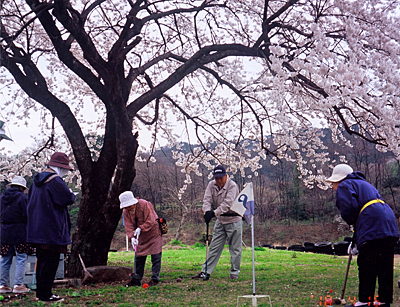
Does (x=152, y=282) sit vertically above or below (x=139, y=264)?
below

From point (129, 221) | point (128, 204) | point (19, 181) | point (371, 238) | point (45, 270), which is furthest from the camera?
point (129, 221)

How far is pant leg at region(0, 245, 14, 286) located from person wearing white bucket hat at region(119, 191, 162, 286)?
5.42ft

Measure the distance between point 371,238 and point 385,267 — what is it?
1.04ft

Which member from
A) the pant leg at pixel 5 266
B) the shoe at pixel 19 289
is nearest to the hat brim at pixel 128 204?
the pant leg at pixel 5 266

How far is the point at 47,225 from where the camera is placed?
4.63 meters

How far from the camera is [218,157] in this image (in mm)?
12594

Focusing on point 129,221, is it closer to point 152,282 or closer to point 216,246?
point 152,282

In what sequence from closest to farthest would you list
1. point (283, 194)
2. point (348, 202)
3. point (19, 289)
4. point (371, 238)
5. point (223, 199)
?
point (371, 238) → point (348, 202) → point (19, 289) → point (223, 199) → point (283, 194)

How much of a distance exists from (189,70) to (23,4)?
15.2 ft

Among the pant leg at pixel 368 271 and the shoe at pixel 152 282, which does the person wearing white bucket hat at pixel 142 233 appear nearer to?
the shoe at pixel 152 282

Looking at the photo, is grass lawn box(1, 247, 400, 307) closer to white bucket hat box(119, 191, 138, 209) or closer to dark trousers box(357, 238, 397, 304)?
dark trousers box(357, 238, 397, 304)

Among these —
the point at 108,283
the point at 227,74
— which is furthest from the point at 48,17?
the point at 108,283

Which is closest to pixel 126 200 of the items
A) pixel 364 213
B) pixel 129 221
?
pixel 129 221

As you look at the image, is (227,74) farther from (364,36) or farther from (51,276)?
(51,276)
